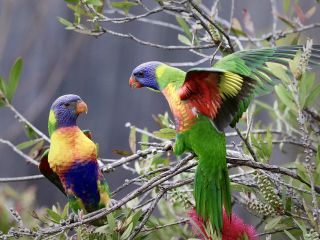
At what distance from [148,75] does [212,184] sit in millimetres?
287

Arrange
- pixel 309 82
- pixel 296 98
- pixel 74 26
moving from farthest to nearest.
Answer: pixel 74 26 → pixel 309 82 → pixel 296 98

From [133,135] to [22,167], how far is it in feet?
7.75

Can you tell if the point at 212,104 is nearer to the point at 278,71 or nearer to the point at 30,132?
the point at 278,71

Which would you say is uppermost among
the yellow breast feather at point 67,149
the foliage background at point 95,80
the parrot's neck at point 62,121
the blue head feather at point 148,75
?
the blue head feather at point 148,75

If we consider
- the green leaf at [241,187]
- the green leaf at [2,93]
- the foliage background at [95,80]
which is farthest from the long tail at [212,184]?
the foliage background at [95,80]

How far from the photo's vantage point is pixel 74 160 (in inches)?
56.5

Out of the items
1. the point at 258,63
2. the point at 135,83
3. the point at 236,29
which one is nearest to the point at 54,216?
the point at 135,83

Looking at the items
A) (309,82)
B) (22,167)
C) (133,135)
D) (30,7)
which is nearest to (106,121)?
(22,167)

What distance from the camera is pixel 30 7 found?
394 cm

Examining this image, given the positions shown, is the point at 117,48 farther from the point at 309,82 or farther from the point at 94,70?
the point at 309,82

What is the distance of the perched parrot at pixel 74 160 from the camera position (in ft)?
4.71

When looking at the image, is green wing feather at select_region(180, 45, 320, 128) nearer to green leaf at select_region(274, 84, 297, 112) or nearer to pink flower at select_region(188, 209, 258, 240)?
green leaf at select_region(274, 84, 297, 112)

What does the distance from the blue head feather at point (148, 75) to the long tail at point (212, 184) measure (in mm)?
205

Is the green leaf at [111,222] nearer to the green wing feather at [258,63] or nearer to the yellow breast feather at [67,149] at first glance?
the yellow breast feather at [67,149]
